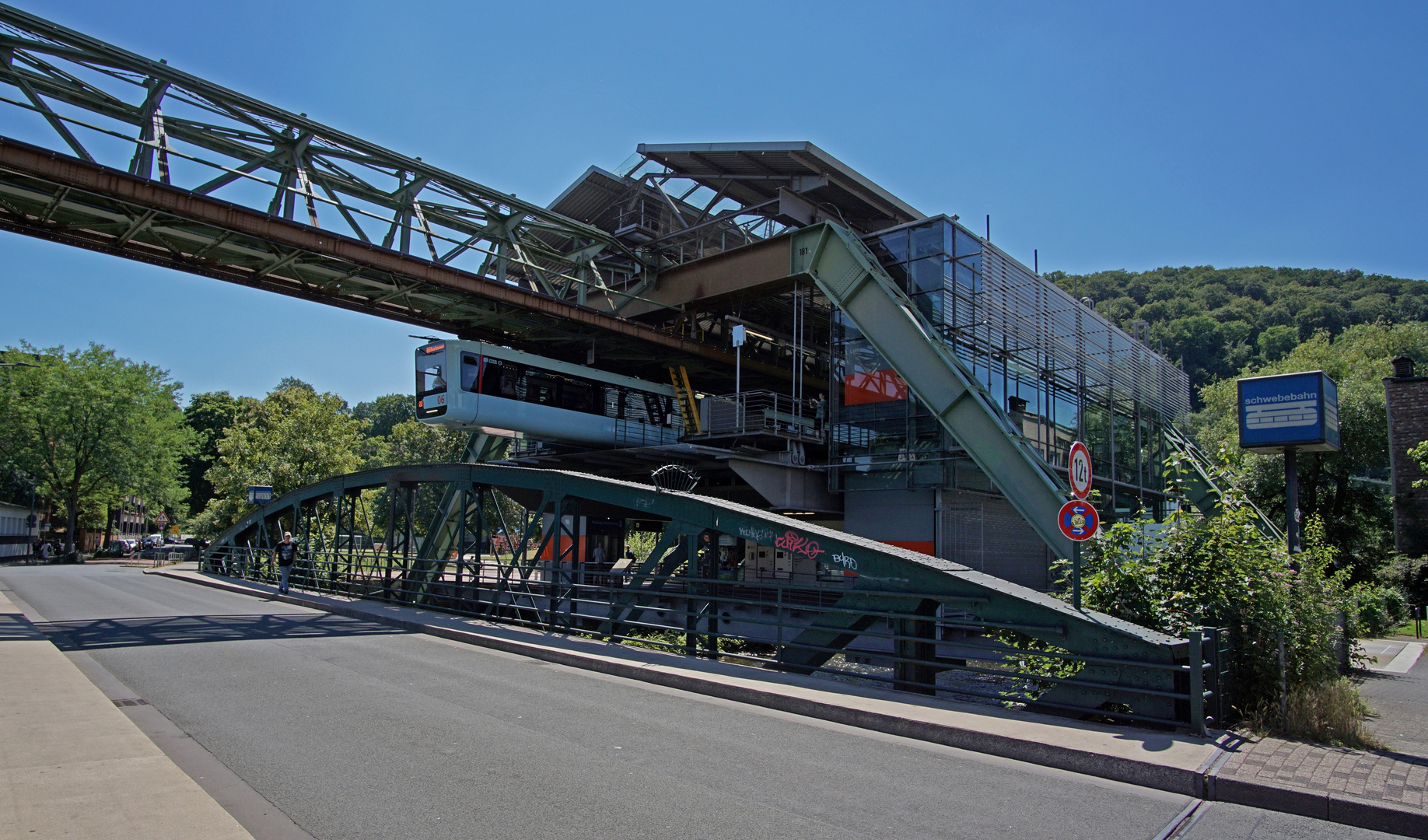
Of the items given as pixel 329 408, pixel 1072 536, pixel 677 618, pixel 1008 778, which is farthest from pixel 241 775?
pixel 329 408

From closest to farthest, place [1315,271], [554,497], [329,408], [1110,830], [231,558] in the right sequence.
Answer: [1110,830]
[554,497]
[231,558]
[329,408]
[1315,271]

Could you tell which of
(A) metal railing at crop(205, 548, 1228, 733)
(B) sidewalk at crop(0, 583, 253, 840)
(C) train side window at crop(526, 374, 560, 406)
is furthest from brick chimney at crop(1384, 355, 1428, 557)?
(B) sidewalk at crop(0, 583, 253, 840)

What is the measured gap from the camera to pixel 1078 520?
28.7 ft

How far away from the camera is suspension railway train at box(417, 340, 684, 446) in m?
25.0

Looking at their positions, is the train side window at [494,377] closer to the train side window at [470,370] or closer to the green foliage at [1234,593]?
the train side window at [470,370]

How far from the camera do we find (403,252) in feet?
87.2

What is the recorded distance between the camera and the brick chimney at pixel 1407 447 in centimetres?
3203

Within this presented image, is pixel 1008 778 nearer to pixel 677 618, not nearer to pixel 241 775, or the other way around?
pixel 241 775

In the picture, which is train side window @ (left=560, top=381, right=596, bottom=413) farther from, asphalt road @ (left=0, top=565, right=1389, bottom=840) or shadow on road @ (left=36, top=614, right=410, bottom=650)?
asphalt road @ (left=0, top=565, right=1389, bottom=840)

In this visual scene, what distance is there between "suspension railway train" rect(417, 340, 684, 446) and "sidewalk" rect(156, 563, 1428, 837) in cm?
1516

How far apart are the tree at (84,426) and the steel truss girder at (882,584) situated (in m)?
53.1

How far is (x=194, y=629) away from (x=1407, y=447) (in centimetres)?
4095

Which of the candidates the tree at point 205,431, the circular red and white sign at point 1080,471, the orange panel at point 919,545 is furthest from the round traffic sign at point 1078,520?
the tree at point 205,431

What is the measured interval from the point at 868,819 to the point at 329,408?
4931cm
